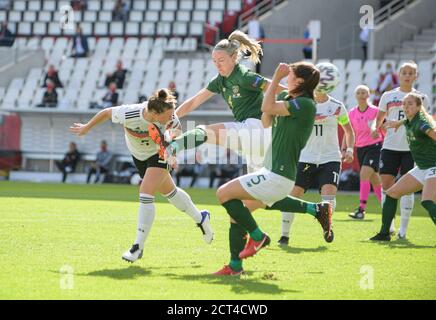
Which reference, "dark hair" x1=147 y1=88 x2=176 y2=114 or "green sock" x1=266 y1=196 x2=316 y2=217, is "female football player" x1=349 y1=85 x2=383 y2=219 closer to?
"green sock" x1=266 y1=196 x2=316 y2=217

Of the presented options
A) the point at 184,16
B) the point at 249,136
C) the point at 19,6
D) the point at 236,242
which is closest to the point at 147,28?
the point at 184,16

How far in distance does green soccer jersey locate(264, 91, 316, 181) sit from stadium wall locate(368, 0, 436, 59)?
22311mm

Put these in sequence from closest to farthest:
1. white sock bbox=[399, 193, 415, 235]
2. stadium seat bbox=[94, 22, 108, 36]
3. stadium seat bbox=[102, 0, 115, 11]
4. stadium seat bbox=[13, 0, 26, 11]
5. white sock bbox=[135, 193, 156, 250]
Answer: white sock bbox=[135, 193, 156, 250] < white sock bbox=[399, 193, 415, 235] < stadium seat bbox=[94, 22, 108, 36] < stadium seat bbox=[102, 0, 115, 11] < stadium seat bbox=[13, 0, 26, 11]

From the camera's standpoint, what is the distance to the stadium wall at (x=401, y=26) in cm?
3088

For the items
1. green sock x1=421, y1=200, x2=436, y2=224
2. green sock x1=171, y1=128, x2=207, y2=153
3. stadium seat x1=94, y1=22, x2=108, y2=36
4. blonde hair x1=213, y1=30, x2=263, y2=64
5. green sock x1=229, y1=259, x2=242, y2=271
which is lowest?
green sock x1=229, y1=259, x2=242, y2=271

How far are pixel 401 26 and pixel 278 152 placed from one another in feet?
80.2

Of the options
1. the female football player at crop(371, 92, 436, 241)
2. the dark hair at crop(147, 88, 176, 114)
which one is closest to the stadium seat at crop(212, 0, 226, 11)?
the female football player at crop(371, 92, 436, 241)

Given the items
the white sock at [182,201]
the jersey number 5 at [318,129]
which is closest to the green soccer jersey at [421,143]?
the jersey number 5 at [318,129]

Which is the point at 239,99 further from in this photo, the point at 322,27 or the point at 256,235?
the point at 322,27

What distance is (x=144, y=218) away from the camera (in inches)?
380

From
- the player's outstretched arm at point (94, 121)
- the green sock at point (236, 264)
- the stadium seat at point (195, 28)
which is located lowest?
the green sock at point (236, 264)

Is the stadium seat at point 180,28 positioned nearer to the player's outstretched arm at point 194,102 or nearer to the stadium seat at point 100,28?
the stadium seat at point 100,28

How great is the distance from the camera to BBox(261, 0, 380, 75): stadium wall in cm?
3086

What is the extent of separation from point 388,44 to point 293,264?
74.7 feet
